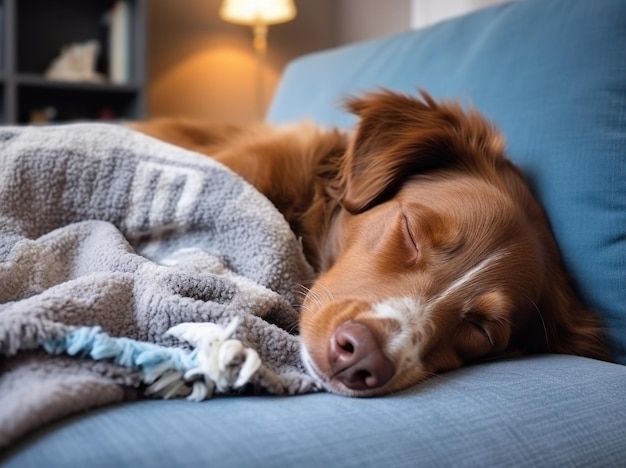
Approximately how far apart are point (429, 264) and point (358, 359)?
0.30 meters

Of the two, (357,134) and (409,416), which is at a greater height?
(357,134)

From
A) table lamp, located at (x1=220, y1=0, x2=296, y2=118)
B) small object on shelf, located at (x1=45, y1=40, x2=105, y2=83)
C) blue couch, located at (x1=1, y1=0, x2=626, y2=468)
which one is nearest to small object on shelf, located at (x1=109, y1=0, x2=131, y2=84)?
small object on shelf, located at (x1=45, y1=40, x2=105, y2=83)

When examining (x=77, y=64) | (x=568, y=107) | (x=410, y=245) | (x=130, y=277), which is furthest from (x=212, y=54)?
(x=130, y=277)

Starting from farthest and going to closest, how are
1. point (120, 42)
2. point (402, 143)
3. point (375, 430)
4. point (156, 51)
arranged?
point (156, 51), point (120, 42), point (402, 143), point (375, 430)

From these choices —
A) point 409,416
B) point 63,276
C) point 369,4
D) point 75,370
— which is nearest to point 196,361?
point 75,370

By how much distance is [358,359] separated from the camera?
1.01m

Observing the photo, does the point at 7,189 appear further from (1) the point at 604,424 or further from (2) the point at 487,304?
(1) the point at 604,424

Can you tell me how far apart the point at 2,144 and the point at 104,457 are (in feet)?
2.86

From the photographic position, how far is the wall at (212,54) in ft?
15.1

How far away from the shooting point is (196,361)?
90cm

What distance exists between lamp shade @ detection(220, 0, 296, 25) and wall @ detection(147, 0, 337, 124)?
0.48 meters

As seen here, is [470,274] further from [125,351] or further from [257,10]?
[257,10]

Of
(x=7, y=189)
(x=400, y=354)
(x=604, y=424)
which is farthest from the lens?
(x=7, y=189)

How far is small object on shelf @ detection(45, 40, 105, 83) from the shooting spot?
4164 mm
